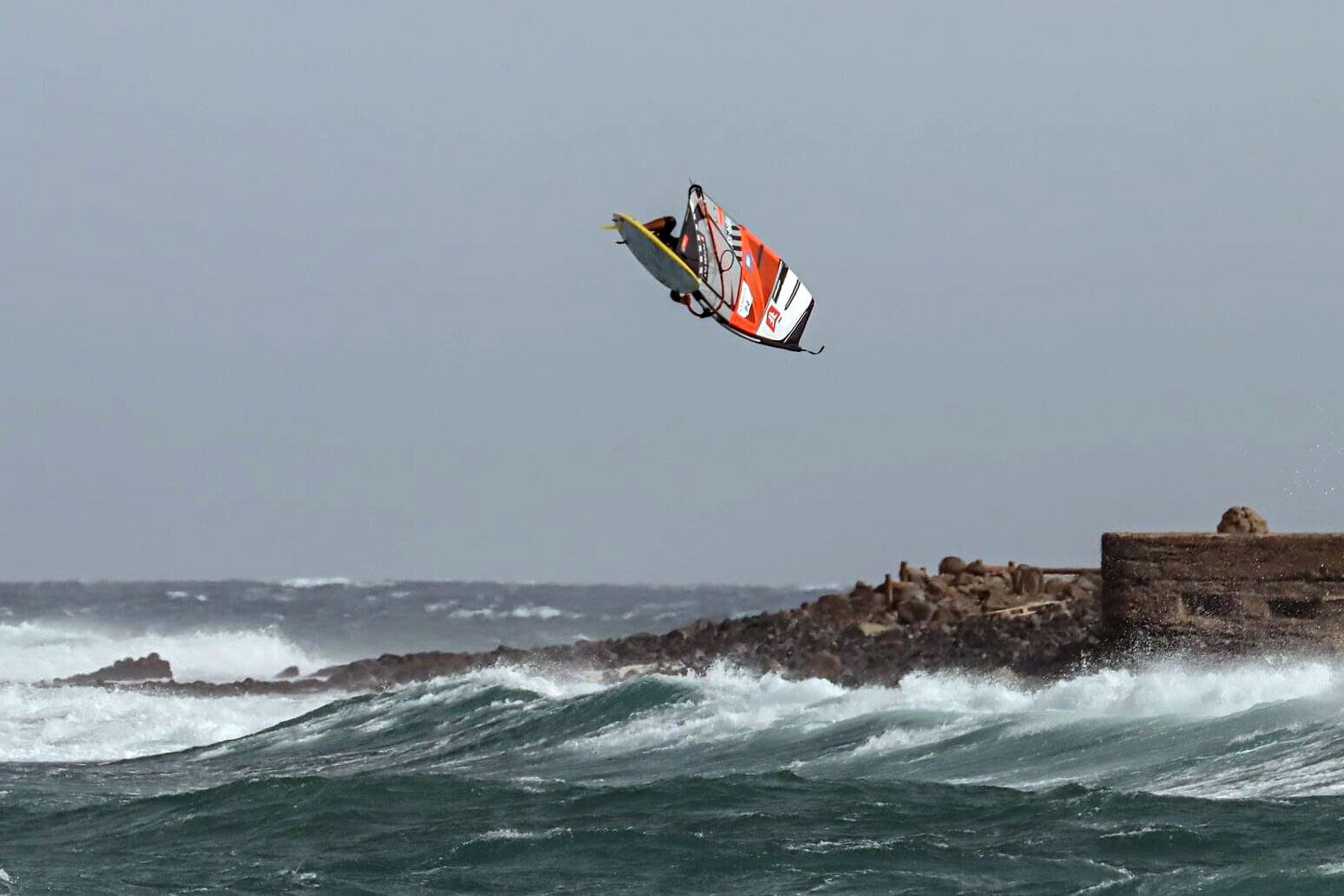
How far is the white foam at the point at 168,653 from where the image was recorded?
39312 mm

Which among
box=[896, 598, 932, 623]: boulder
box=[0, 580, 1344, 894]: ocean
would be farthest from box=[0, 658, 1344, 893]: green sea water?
box=[896, 598, 932, 623]: boulder

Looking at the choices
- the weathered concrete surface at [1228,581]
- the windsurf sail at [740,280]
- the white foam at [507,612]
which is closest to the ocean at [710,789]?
the weathered concrete surface at [1228,581]

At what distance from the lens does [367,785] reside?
1405 cm

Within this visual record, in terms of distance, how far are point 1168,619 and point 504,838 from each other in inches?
284

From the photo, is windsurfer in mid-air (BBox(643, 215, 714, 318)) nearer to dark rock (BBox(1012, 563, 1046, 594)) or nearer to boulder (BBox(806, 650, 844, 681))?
boulder (BBox(806, 650, 844, 681))

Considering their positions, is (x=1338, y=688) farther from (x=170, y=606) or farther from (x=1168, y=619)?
(x=170, y=606)

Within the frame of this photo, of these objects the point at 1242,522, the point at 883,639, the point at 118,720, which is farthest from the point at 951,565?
the point at 118,720

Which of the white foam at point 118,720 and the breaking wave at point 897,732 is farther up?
the breaking wave at point 897,732

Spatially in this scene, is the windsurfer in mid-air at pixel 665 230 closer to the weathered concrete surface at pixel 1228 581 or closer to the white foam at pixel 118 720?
the weathered concrete surface at pixel 1228 581

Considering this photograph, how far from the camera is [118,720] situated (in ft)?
76.4

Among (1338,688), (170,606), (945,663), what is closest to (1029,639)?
(945,663)

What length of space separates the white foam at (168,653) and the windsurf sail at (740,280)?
23684mm

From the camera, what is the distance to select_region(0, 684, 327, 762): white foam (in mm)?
20688

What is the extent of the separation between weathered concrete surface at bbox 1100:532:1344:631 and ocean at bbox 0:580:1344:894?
1.61 feet
